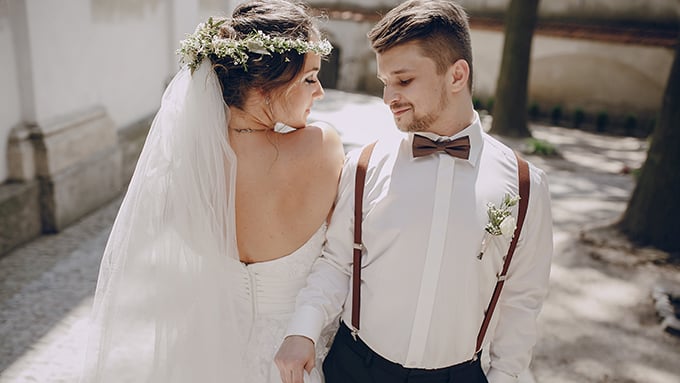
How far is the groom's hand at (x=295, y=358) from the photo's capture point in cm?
186

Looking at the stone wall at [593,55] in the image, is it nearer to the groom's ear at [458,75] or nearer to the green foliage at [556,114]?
the green foliage at [556,114]

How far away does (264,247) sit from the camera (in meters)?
2.12

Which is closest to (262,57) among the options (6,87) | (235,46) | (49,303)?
(235,46)

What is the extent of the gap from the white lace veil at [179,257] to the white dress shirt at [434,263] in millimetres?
327

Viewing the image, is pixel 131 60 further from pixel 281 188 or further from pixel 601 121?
pixel 601 121

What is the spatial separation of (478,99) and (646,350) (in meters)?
12.1

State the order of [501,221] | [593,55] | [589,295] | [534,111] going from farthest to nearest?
1. [534,111]
2. [593,55]
3. [589,295]
4. [501,221]

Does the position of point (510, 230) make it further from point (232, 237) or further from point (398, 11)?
point (232, 237)

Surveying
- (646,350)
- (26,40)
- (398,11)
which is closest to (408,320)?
(398,11)

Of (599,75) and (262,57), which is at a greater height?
(262,57)

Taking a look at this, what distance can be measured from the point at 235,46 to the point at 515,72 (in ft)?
33.4

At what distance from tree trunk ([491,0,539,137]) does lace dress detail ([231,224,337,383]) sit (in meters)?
9.97

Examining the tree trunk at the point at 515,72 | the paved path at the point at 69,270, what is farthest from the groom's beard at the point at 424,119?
the tree trunk at the point at 515,72

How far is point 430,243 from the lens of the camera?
192cm
